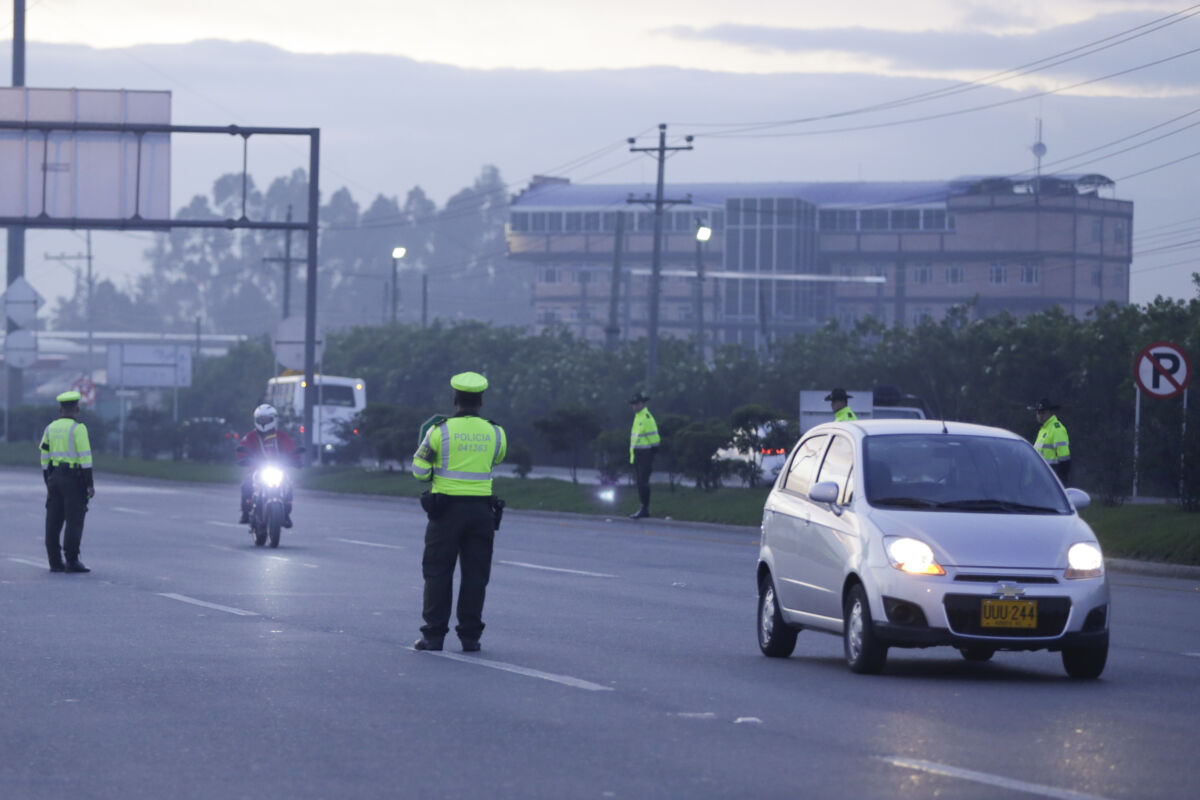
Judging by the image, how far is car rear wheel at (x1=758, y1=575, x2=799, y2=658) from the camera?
12953mm

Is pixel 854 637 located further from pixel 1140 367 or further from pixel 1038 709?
pixel 1140 367

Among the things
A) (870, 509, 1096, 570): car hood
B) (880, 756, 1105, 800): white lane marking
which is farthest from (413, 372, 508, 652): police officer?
(880, 756, 1105, 800): white lane marking

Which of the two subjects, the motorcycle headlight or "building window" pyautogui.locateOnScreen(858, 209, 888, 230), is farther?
"building window" pyautogui.locateOnScreen(858, 209, 888, 230)

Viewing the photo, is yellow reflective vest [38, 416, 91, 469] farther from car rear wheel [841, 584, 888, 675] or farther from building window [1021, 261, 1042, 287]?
building window [1021, 261, 1042, 287]

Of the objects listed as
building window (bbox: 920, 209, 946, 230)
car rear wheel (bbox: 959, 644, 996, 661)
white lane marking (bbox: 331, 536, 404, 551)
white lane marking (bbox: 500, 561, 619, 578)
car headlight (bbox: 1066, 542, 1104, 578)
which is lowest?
white lane marking (bbox: 331, 536, 404, 551)

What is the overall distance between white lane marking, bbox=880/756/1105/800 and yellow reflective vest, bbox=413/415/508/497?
474cm

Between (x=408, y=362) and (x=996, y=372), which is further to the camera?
(x=408, y=362)

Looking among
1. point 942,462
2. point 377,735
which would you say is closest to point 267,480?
point 942,462

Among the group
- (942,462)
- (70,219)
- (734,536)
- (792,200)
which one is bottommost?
(734,536)

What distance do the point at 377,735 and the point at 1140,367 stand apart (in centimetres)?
1805

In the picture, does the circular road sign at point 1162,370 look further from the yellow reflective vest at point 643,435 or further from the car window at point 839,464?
the car window at point 839,464

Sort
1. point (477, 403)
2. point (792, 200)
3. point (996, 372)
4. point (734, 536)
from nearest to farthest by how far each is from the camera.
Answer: point (477, 403) → point (734, 536) → point (996, 372) → point (792, 200)

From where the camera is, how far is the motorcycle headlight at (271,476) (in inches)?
984

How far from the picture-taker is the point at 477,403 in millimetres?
12969
